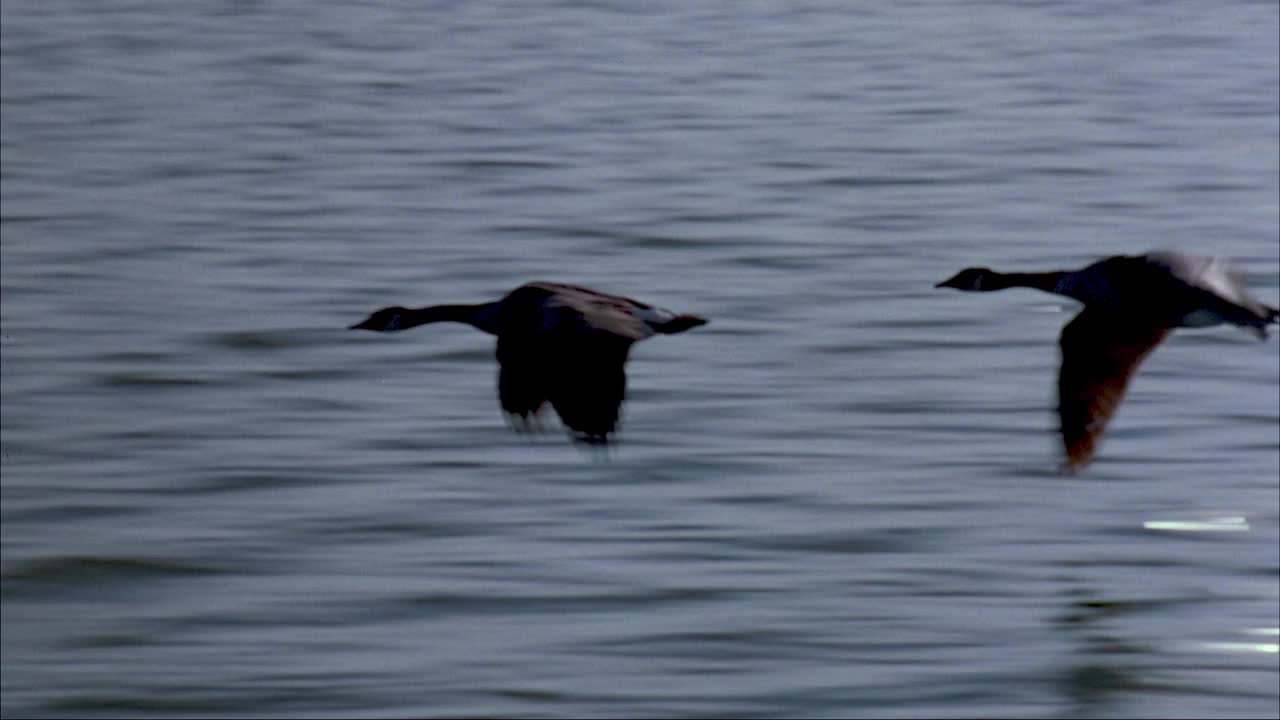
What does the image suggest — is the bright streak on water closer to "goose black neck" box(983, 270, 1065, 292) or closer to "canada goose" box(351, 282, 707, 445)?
"goose black neck" box(983, 270, 1065, 292)

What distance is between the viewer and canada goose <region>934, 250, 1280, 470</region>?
10320 mm

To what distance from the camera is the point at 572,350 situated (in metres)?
9.59

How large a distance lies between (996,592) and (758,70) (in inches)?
570

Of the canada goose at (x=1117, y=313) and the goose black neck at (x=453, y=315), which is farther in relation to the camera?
the canada goose at (x=1117, y=313)

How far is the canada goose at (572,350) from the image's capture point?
374 inches

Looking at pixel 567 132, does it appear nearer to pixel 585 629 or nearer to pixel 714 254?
pixel 714 254

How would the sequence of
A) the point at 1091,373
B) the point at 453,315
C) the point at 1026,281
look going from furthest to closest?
the point at 1091,373 → the point at 1026,281 → the point at 453,315

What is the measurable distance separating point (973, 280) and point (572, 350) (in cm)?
202

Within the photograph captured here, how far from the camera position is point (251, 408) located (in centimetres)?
1512

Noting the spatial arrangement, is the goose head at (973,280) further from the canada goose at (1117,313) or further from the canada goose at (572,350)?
the canada goose at (572,350)

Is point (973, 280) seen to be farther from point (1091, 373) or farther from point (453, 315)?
point (453, 315)

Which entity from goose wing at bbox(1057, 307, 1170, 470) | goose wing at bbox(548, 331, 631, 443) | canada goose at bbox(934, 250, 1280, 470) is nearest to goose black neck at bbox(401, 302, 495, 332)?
goose wing at bbox(548, 331, 631, 443)

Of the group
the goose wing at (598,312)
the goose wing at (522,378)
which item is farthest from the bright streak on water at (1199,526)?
the goose wing at (522,378)

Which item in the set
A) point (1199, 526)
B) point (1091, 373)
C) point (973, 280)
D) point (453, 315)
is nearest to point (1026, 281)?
point (973, 280)
